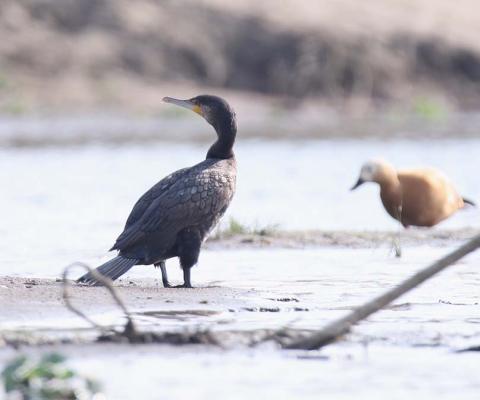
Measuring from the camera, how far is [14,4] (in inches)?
1188

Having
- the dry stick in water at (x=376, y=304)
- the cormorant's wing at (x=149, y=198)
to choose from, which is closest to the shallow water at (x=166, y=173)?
the cormorant's wing at (x=149, y=198)

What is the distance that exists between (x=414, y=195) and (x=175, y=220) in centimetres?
377

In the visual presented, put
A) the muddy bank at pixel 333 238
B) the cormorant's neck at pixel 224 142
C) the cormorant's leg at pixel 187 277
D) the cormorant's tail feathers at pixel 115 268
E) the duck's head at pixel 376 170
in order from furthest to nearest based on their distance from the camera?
the duck's head at pixel 376 170, the muddy bank at pixel 333 238, the cormorant's neck at pixel 224 142, the cormorant's leg at pixel 187 277, the cormorant's tail feathers at pixel 115 268

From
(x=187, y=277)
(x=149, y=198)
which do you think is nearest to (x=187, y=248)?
(x=187, y=277)

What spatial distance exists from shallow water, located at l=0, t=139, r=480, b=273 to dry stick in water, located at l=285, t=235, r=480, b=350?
3.99 metres

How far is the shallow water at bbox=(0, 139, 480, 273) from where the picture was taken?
12.9 metres

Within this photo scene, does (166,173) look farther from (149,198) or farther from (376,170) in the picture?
(149,198)

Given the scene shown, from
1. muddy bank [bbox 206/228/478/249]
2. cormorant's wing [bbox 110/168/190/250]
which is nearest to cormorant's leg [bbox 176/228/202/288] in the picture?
cormorant's wing [bbox 110/168/190/250]

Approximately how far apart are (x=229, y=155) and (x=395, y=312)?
207 cm

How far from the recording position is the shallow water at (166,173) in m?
12.9

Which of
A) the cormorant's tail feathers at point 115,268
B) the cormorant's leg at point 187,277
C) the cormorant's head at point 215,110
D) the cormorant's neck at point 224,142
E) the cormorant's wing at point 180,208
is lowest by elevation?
the cormorant's leg at point 187,277

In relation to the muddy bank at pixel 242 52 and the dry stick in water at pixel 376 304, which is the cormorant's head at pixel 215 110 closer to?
the dry stick in water at pixel 376 304

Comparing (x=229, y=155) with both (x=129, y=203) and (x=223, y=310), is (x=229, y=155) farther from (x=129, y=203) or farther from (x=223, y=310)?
(x=129, y=203)

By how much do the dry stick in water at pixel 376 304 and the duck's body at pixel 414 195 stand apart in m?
5.56
